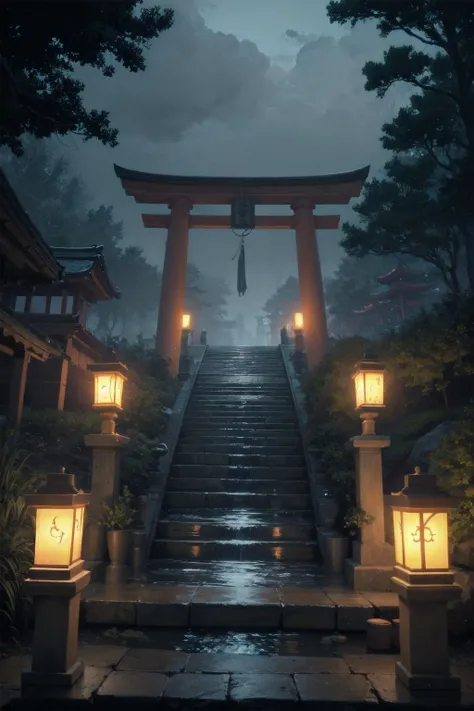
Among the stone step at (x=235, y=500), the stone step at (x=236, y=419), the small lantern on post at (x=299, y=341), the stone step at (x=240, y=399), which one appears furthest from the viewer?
the small lantern on post at (x=299, y=341)

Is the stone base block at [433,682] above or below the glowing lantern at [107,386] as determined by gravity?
below

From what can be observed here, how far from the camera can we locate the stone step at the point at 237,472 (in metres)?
9.97

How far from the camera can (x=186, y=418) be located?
12852 millimetres

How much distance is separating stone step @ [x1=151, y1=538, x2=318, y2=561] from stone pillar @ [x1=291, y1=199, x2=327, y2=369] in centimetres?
1022

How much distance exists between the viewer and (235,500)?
9.19 m

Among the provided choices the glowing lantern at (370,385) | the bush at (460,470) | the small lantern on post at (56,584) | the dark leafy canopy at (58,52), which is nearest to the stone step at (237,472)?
the glowing lantern at (370,385)

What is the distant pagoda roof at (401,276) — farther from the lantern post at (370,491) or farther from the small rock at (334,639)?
the small rock at (334,639)

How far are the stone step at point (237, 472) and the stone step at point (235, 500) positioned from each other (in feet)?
2.51

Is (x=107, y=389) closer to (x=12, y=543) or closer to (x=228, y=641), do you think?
(x=12, y=543)

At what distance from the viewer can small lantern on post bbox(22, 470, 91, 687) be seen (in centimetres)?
388

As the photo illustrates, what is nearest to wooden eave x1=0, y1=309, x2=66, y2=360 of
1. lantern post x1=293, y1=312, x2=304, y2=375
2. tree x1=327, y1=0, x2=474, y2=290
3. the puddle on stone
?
the puddle on stone

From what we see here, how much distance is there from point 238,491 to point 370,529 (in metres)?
3.51

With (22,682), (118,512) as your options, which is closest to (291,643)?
(22,682)

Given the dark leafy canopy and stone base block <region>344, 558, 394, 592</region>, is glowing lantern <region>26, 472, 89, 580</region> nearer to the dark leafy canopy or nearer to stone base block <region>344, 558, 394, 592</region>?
stone base block <region>344, 558, 394, 592</region>
